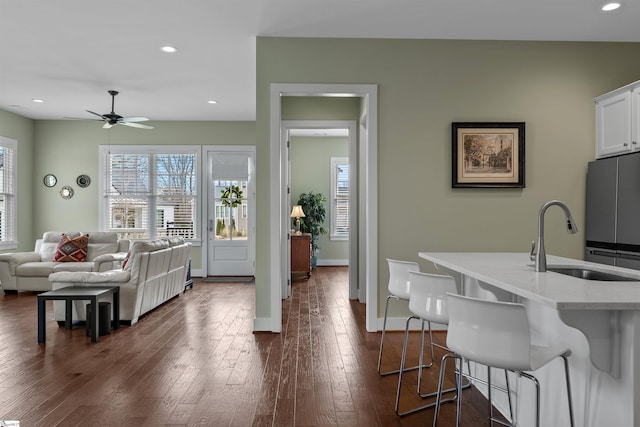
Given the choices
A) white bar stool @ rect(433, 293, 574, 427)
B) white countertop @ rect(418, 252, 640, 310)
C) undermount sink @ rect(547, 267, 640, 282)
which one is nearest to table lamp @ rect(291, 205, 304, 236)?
white countertop @ rect(418, 252, 640, 310)

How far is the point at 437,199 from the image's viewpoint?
4574 mm

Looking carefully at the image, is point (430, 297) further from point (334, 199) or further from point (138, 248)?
point (334, 199)

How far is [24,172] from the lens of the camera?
7.92 m

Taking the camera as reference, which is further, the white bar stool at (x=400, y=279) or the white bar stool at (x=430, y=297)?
the white bar stool at (x=400, y=279)

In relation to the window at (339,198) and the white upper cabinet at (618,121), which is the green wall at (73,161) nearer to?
the window at (339,198)

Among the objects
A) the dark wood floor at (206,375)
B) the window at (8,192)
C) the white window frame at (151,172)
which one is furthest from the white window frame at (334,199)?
the window at (8,192)

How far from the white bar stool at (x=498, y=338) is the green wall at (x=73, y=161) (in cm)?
707

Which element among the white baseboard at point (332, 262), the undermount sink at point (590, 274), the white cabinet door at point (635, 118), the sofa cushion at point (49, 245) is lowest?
the white baseboard at point (332, 262)

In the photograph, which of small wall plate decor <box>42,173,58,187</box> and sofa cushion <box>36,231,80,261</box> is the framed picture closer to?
sofa cushion <box>36,231,80,261</box>

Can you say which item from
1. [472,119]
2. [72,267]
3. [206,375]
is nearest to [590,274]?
[472,119]

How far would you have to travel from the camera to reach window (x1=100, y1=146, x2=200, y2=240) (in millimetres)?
8328

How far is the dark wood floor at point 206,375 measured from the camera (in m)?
2.62

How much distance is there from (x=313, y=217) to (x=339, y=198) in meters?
0.93

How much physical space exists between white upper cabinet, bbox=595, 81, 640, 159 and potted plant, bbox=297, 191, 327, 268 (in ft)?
18.1
